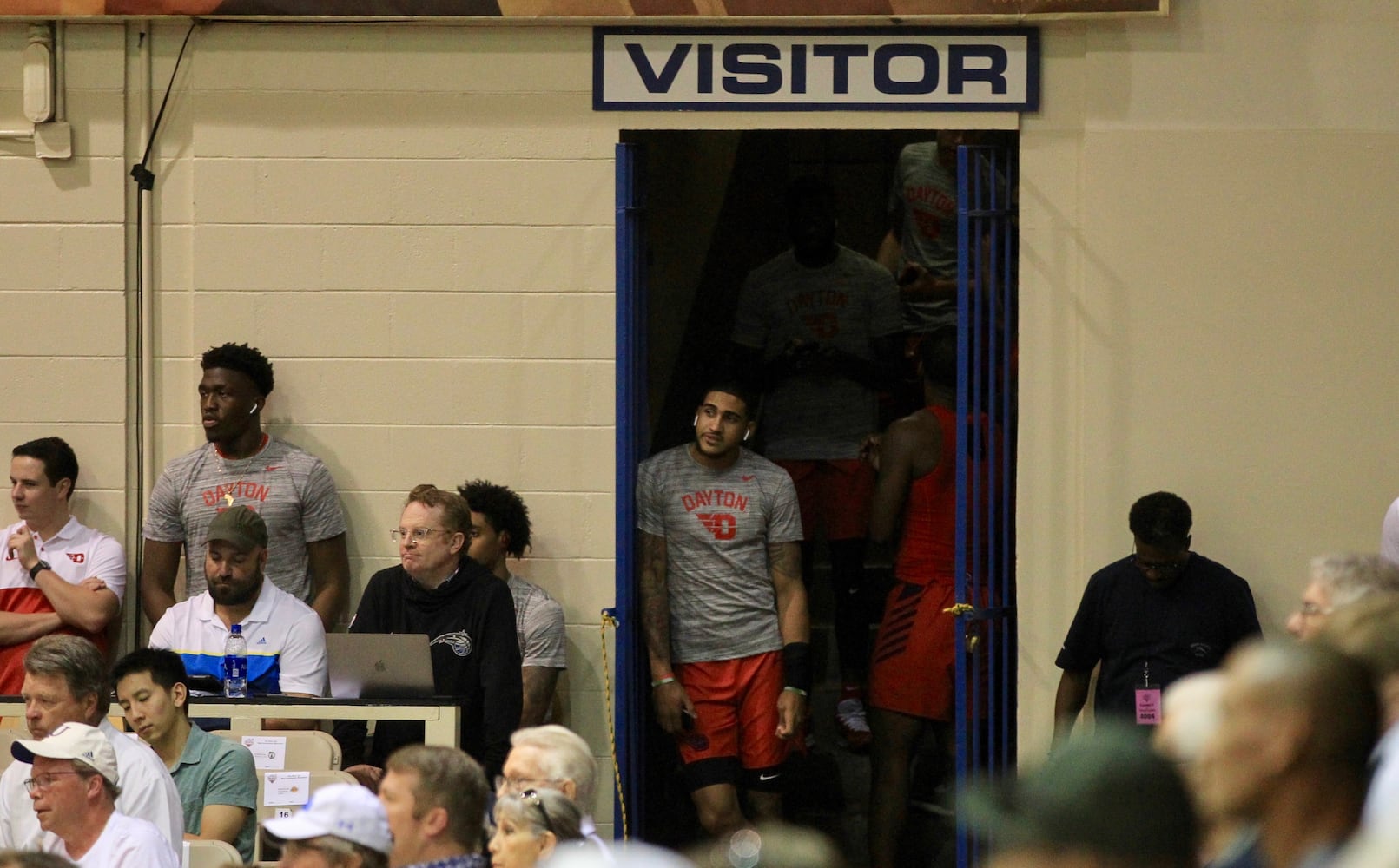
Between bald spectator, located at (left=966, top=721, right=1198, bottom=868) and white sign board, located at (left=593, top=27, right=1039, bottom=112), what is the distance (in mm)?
4948

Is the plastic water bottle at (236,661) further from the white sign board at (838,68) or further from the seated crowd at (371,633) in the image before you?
the white sign board at (838,68)

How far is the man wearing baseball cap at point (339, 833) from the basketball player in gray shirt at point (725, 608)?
306 cm

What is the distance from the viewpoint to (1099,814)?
210 centimetres

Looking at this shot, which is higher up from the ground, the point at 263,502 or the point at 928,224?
the point at 928,224

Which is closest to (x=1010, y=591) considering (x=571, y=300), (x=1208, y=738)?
(x=571, y=300)

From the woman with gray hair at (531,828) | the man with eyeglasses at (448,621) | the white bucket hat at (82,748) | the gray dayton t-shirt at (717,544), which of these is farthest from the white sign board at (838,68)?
the woman with gray hair at (531,828)

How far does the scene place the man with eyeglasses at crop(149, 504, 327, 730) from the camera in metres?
6.26

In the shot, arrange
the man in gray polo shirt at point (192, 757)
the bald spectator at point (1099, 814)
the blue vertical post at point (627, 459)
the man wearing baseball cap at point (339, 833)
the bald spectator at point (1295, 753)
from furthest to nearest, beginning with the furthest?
the blue vertical post at point (627, 459) → the man in gray polo shirt at point (192, 757) → the man wearing baseball cap at point (339, 833) → the bald spectator at point (1295, 753) → the bald spectator at point (1099, 814)

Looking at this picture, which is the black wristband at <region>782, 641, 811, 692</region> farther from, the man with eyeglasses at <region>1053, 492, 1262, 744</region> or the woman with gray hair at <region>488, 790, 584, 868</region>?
the woman with gray hair at <region>488, 790, 584, 868</region>

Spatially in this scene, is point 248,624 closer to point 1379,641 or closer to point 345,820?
point 345,820

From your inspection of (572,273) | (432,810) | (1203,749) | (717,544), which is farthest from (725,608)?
(1203,749)

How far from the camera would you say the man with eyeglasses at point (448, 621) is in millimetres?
6207

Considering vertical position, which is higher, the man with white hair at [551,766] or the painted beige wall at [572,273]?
the painted beige wall at [572,273]

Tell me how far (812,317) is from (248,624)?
3094mm
